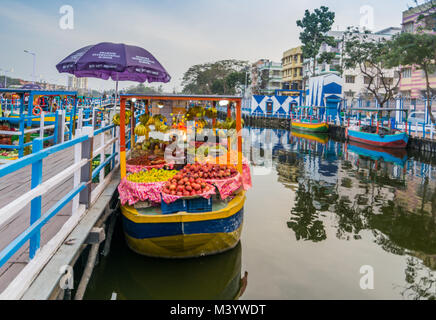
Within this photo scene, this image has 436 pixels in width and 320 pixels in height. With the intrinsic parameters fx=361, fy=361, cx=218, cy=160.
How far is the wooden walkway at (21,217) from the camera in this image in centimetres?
359

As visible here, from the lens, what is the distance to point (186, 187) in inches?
216

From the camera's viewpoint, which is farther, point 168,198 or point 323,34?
point 323,34

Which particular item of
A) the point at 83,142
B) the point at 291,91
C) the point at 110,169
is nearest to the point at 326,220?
the point at 110,169

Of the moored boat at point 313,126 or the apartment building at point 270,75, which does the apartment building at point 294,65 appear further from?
the moored boat at point 313,126

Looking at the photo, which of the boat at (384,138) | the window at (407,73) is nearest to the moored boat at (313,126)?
the boat at (384,138)

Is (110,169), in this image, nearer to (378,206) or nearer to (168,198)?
(168,198)

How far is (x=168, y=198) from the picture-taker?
5.34 m

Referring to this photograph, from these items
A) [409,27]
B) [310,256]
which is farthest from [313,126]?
[310,256]

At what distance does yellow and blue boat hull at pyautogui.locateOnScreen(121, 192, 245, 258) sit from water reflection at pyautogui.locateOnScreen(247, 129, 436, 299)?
2.07 metres

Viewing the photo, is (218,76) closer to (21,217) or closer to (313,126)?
(313,126)

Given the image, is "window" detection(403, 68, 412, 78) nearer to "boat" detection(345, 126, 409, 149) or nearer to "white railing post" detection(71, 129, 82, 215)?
"boat" detection(345, 126, 409, 149)

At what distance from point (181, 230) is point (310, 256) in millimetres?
2420

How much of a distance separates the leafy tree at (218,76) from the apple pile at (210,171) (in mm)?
72325
